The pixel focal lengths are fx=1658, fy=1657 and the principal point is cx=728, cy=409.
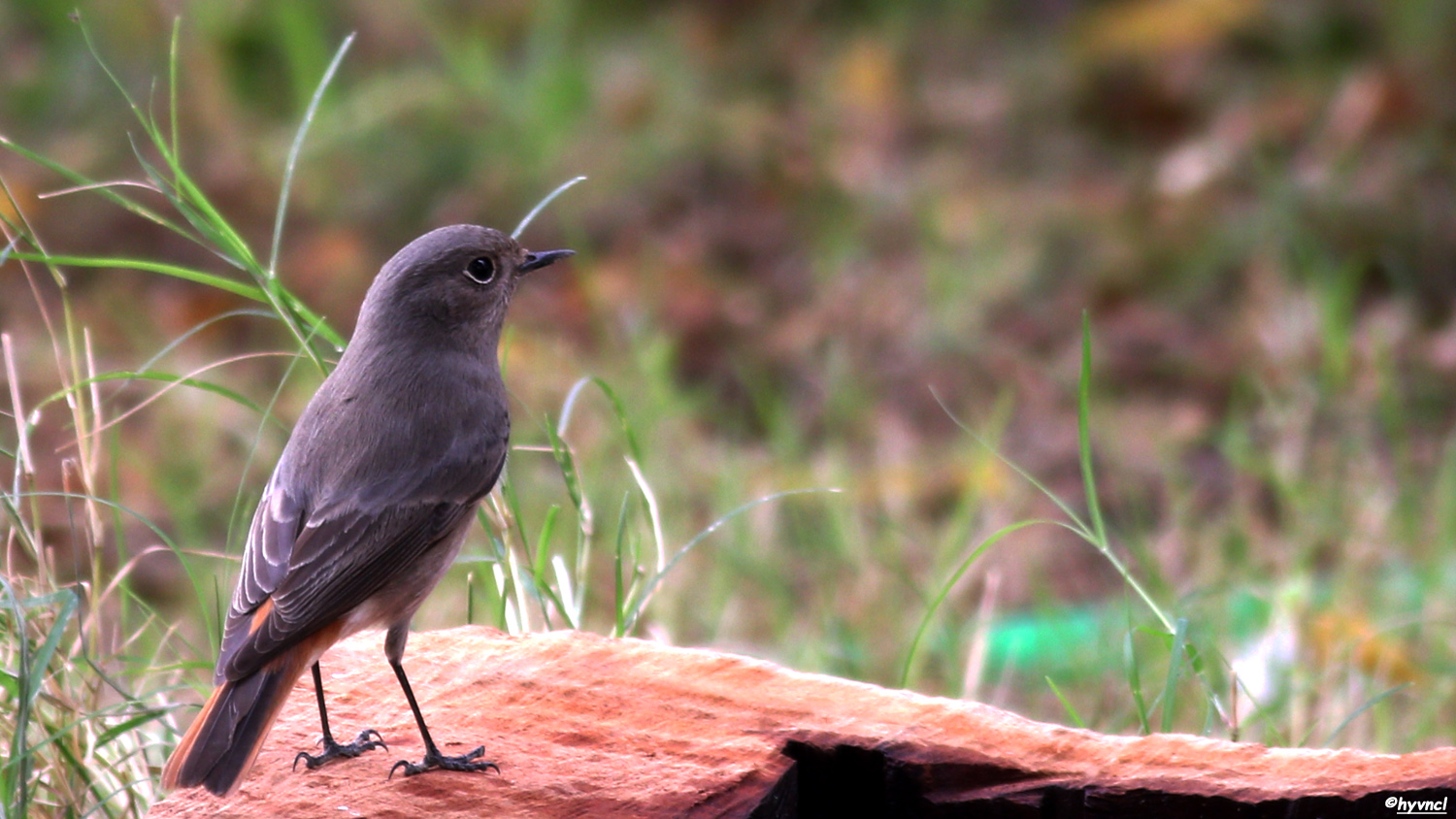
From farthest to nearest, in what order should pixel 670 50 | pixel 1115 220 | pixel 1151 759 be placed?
pixel 670 50 → pixel 1115 220 → pixel 1151 759

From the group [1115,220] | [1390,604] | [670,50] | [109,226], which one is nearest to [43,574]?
[1390,604]

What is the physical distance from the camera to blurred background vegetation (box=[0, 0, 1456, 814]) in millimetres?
5223

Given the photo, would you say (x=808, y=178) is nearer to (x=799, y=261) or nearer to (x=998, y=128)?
(x=799, y=261)

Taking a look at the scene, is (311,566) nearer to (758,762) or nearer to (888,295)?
(758,762)

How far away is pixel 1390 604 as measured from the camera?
509cm

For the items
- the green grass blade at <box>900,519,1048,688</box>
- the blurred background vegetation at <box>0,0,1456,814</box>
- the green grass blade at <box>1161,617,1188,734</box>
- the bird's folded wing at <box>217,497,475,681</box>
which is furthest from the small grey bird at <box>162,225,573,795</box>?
the green grass blade at <box>1161,617,1188,734</box>

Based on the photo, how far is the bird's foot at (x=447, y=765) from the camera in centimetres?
297

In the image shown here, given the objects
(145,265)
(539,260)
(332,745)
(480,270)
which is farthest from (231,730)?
(539,260)

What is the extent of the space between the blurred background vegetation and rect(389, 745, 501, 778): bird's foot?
3.49ft

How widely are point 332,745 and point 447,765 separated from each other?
28 centimetres

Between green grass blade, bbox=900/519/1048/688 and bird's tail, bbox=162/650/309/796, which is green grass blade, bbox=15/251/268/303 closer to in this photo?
bird's tail, bbox=162/650/309/796

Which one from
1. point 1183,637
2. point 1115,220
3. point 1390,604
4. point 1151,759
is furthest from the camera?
point 1115,220

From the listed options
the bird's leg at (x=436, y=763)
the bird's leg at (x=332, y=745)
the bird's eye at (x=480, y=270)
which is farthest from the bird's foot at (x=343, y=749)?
the bird's eye at (x=480, y=270)

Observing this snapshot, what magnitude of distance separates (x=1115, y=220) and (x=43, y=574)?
548 centimetres
